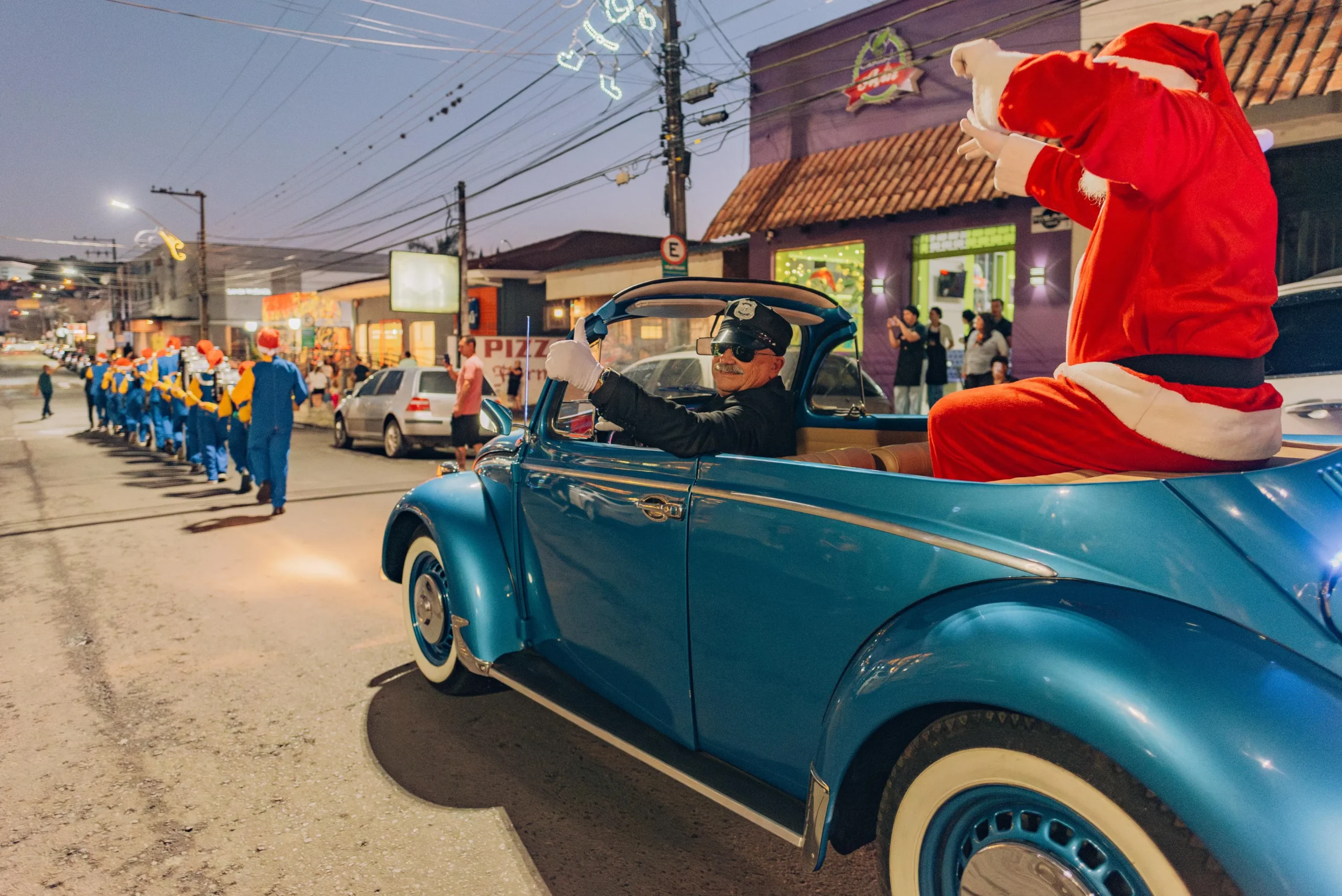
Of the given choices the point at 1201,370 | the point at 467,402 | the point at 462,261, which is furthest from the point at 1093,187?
the point at 462,261

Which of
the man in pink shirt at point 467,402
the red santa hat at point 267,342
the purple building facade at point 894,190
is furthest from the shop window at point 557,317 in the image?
the red santa hat at point 267,342

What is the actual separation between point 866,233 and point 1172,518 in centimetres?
1361

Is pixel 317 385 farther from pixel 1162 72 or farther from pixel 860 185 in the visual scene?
pixel 1162 72

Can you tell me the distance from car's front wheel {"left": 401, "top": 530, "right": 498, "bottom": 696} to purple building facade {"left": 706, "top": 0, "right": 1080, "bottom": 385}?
959 cm

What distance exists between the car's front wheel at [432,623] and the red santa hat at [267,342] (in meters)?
5.87

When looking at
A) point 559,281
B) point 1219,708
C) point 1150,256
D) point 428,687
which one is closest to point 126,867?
point 428,687

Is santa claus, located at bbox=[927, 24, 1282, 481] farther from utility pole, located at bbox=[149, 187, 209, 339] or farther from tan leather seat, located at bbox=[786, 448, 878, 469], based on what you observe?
utility pole, located at bbox=[149, 187, 209, 339]

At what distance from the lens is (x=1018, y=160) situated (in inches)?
94.3

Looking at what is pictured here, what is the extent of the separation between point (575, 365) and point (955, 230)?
11967 millimetres

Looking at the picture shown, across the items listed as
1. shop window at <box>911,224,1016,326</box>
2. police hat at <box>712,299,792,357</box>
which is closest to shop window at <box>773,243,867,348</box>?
shop window at <box>911,224,1016,326</box>

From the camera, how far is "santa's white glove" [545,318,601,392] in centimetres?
263

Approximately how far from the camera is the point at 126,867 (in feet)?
8.60

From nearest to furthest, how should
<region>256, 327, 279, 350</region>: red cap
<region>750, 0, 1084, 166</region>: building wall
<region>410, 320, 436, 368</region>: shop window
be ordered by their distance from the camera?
<region>256, 327, 279, 350</region>: red cap, <region>750, 0, 1084, 166</region>: building wall, <region>410, 320, 436, 368</region>: shop window

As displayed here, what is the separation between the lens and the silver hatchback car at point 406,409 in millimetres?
14570
